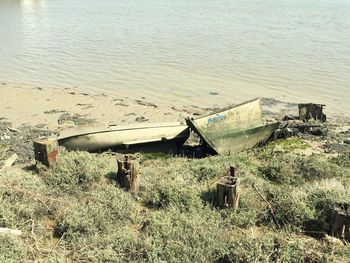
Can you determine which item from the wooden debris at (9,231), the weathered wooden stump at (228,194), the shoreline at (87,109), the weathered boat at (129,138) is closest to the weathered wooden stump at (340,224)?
the weathered wooden stump at (228,194)

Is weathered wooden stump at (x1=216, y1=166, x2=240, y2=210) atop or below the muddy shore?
atop

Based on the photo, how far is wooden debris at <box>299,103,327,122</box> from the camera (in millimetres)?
11891

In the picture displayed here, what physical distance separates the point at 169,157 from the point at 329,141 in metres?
→ 4.48

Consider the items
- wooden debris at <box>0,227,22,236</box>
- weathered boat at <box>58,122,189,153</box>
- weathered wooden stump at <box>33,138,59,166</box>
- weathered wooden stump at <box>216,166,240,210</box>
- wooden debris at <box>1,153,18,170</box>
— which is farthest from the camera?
weathered boat at <box>58,122,189,153</box>

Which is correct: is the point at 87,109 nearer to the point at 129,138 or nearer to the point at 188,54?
the point at 129,138

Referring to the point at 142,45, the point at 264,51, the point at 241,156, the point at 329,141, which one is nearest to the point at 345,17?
the point at 264,51

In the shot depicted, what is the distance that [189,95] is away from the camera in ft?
51.0

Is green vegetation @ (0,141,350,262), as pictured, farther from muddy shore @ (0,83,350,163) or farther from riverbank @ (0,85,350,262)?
muddy shore @ (0,83,350,163)

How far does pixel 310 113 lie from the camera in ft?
39.4

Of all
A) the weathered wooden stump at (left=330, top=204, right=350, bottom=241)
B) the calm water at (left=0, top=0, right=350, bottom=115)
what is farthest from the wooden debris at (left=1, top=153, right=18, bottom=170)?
the calm water at (left=0, top=0, right=350, bottom=115)

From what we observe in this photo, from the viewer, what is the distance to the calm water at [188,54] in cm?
1634

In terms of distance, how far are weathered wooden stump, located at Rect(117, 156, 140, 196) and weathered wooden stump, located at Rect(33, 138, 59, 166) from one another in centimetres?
142

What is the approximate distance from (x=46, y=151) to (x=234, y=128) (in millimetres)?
4695

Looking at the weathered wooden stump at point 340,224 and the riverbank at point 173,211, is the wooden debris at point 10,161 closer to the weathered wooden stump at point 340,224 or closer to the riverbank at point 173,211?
the riverbank at point 173,211
